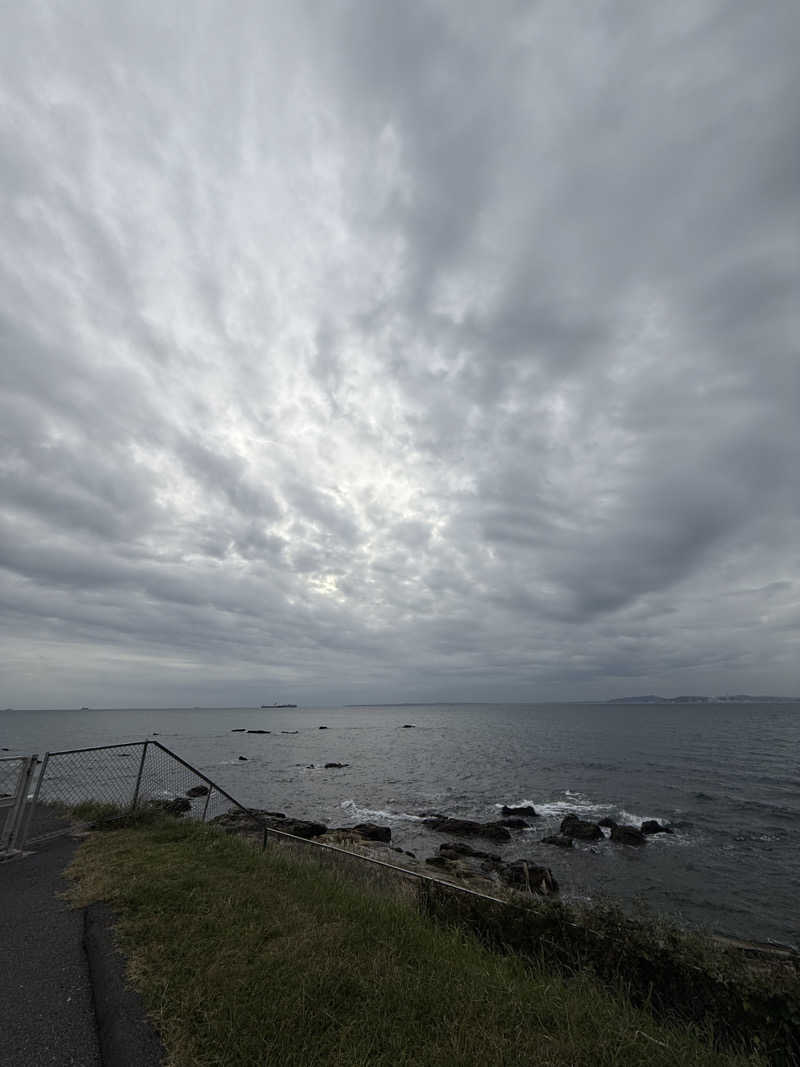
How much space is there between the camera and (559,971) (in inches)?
227

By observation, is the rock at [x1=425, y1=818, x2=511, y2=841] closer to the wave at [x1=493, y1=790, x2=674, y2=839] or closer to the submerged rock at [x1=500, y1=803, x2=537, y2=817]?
the submerged rock at [x1=500, y1=803, x2=537, y2=817]

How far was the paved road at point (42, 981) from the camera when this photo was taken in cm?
400

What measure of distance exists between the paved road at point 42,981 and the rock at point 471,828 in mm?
22405

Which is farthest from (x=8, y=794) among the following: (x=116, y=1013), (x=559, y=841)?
(x=559, y=841)

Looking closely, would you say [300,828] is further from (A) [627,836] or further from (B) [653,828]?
(B) [653,828]

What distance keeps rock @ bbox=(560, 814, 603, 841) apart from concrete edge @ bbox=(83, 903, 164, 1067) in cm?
2486

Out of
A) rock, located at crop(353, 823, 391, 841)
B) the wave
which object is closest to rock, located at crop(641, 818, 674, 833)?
the wave

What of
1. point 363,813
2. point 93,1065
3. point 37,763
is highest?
point 37,763

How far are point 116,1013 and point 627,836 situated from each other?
1028 inches

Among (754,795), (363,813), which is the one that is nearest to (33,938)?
(363,813)

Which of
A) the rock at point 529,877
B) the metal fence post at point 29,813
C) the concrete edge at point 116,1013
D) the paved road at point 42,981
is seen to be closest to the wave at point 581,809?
the rock at point 529,877

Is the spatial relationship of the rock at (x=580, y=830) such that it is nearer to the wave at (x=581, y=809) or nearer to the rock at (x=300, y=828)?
the wave at (x=581, y=809)

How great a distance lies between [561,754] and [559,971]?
196 feet

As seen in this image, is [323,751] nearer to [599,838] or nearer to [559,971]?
[599,838]
